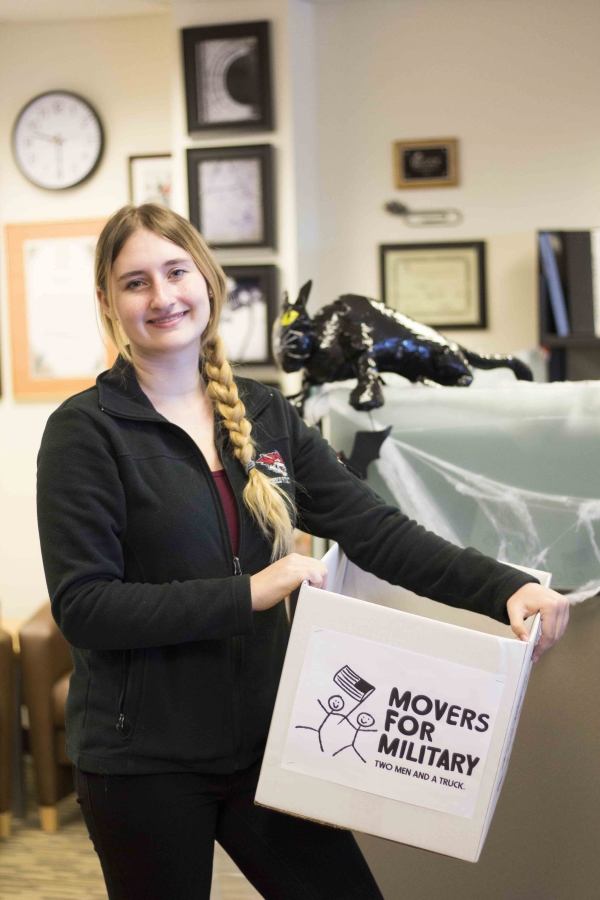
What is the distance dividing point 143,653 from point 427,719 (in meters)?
0.34

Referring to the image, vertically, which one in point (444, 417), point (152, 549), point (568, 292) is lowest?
point (152, 549)

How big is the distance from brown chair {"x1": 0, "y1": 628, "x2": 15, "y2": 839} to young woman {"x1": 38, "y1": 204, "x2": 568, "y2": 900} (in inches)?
63.1

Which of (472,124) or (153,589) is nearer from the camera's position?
(153,589)

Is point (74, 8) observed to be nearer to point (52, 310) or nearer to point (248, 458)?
point (52, 310)

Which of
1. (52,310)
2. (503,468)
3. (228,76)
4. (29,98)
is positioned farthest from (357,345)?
(29,98)

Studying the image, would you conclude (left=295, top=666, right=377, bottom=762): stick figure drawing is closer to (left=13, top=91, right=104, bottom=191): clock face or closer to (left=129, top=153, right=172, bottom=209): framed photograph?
(left=129, top=153, right=172, bottom=209): framed photograph

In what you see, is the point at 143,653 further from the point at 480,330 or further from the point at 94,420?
the point at 480,330

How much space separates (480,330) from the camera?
3865 millimetres

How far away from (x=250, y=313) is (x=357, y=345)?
2059mm

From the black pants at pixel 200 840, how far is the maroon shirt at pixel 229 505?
0.95ft

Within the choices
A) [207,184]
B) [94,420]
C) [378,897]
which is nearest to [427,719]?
[378,897]

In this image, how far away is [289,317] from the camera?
1.63 metres

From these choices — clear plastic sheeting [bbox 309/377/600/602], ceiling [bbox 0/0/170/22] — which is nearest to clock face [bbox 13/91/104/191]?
ceiling [bbox 0/0/170/22]

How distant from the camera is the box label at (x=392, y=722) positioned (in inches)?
38.4
